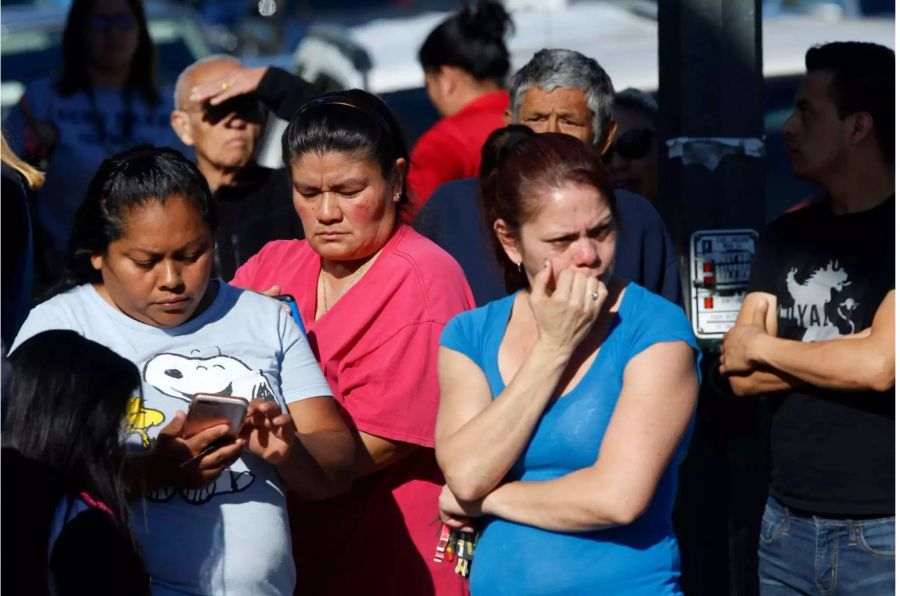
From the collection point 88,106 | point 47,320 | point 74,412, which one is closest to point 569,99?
point 47,320

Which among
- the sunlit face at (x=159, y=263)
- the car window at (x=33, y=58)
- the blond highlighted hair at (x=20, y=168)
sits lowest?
the sunlit face at (x=159, y=263)

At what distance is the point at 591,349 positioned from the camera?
281 centimetres

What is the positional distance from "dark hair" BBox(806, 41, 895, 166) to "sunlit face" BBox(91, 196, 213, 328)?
65.4 inches

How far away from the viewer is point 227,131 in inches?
179

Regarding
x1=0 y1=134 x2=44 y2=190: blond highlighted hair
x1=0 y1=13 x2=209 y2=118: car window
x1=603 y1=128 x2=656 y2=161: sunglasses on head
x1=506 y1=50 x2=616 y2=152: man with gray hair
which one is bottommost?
x1=0 y1=134 x2=44 y2=190: blond highlighted hair

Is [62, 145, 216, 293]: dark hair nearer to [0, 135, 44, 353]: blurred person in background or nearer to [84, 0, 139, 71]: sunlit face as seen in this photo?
[0, 135, 44, 353]: blurred person in background

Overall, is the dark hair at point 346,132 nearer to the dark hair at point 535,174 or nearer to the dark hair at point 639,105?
the dark hair at point 535,174

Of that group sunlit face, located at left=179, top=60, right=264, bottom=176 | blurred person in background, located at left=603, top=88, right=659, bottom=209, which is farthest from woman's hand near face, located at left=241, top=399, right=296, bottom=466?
blurred person in background, located at left=603, top=88, right=659, bottom=209

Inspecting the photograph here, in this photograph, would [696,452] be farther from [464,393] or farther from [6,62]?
[6,62]

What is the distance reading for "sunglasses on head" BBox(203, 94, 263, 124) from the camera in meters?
4.54

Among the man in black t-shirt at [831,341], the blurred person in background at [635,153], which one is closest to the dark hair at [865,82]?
the man in black t-shirt at [831,341]

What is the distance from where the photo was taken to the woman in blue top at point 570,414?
2.68 meters

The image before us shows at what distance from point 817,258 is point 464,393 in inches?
44.1

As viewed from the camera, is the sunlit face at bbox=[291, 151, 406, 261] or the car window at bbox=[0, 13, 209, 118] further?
the car window at bbox=[0, 13, 209, 118]
